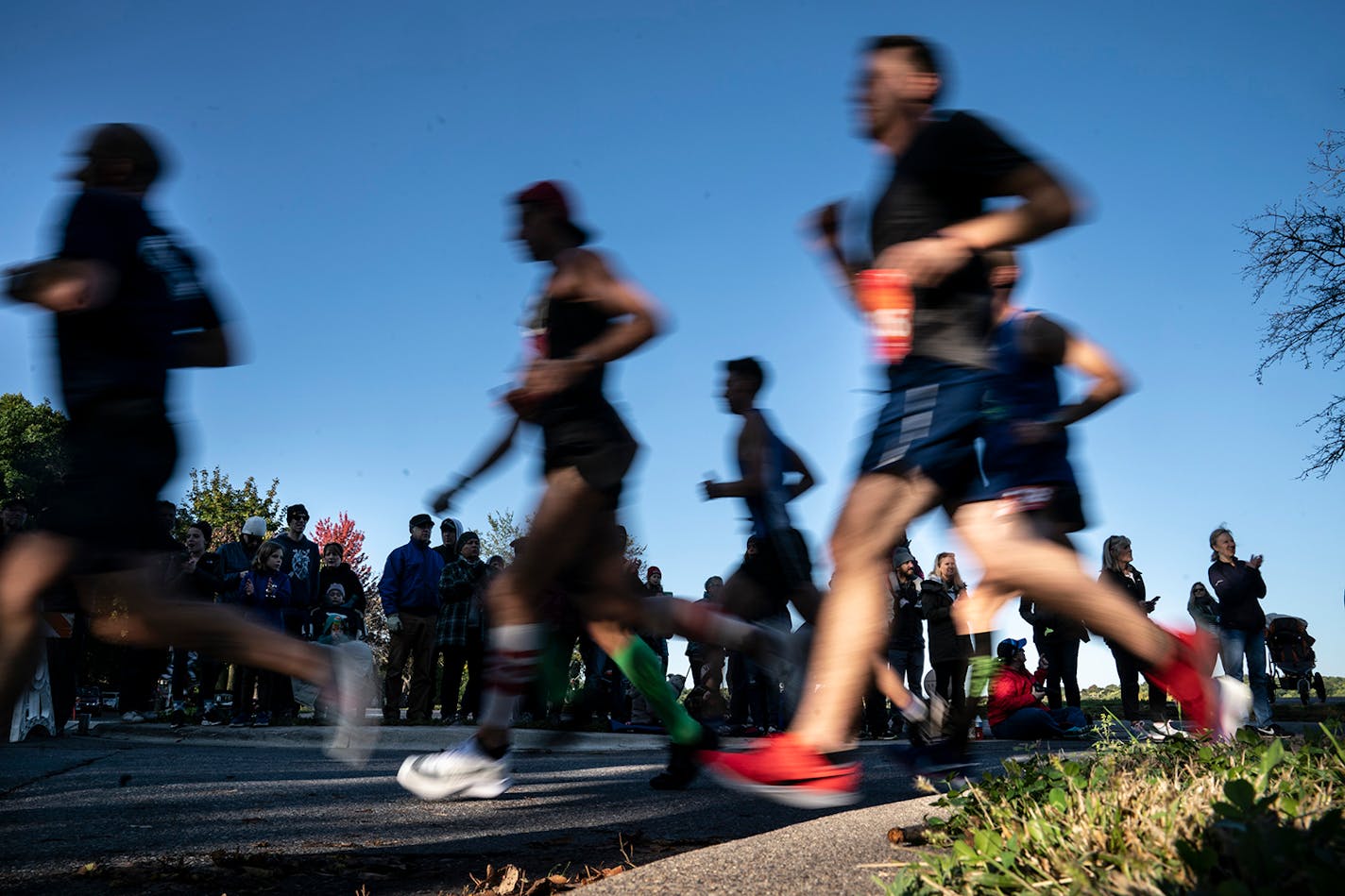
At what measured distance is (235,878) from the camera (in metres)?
3.03

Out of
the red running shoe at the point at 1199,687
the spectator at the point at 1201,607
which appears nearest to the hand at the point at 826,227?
the red running shoe at the point at 1199,687

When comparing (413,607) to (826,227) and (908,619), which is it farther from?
(826,227)

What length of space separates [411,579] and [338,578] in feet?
2.92

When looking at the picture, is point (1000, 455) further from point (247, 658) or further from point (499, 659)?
point (247, 658)

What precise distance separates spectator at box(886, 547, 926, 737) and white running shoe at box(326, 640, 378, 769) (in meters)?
8.33

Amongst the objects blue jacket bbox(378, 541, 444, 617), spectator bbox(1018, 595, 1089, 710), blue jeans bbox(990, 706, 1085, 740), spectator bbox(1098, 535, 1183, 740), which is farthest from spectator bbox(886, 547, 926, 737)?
blue jacket bbox(378, 541, 444, 617)

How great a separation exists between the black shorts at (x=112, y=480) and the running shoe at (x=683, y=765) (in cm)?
258

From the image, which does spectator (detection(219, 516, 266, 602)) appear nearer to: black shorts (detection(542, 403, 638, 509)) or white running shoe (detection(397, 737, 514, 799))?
white running shoe (detection(397, 737, 514, 799))

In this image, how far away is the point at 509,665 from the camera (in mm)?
3756

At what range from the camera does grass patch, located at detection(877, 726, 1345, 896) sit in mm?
1521

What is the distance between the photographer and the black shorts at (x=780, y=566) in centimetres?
555

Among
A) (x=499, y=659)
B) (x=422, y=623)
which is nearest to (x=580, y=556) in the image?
(x=499, y=659)

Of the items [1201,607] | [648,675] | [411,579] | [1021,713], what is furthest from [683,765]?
[1201,607]

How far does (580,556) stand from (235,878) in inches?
58.7
